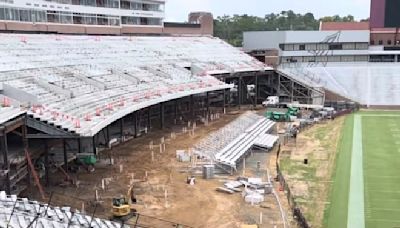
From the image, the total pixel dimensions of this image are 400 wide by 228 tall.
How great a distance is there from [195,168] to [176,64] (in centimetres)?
2304

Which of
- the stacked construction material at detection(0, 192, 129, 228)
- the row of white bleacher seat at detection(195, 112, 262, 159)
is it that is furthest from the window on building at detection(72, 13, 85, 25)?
the stacked construction material at detection(0, 192, 129, 228)

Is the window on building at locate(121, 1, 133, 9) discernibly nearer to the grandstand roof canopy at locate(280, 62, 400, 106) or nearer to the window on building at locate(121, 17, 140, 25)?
the window on building at locate(121, 17, 140, 25)

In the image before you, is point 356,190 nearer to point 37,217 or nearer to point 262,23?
point 37,217

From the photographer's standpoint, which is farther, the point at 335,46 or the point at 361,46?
the point at 361,46

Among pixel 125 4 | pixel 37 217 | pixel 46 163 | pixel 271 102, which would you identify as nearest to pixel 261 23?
pixel 125 4

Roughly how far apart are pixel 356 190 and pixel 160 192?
978 cm

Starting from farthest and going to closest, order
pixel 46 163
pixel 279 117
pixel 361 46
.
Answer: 1. pixel 361 46
2. pixel 279 117
3. pixel 46 163

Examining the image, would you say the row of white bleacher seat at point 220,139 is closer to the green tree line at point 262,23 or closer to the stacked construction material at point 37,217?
the stacked construction material at point 37,217

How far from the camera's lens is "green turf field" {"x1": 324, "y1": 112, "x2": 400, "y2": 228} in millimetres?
21734

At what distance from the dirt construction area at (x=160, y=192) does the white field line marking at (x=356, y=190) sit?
3.18 meters

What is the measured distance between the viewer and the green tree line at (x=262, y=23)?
4461 inches

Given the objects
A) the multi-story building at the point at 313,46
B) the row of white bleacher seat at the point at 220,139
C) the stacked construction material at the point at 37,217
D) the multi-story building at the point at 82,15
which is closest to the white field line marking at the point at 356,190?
the row of white bleacher seat at the point at 220,139

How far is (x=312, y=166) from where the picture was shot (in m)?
30.3

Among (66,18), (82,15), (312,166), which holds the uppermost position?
(82,15)
